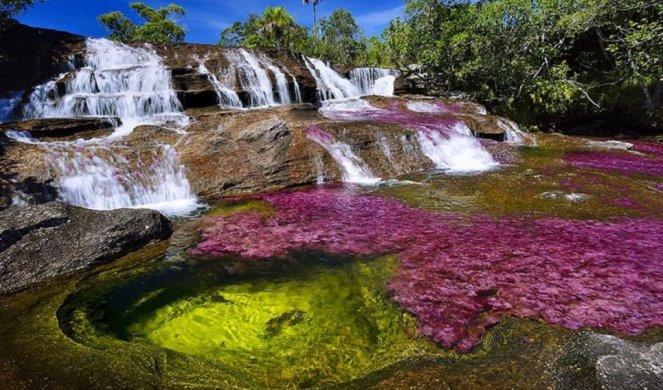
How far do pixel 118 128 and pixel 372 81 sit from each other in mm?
21961

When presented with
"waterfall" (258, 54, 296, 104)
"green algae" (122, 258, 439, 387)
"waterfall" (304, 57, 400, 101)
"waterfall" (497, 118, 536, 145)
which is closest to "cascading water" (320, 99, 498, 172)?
"waterfall" (497, 118, 536, 145)

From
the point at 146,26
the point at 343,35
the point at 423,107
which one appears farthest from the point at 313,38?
the point at 423,107

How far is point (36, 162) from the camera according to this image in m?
12.0

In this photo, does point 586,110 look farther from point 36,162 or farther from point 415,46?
point 36,162

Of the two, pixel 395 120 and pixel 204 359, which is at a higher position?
pixel 395 120

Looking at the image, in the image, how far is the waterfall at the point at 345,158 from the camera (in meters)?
15.3

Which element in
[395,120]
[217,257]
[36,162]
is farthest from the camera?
[395,120]

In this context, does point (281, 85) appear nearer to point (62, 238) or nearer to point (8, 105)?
point (8, 105)

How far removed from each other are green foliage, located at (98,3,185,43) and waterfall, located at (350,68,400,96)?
3758 cm

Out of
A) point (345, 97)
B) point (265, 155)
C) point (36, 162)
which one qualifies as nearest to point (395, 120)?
point (265, 155)

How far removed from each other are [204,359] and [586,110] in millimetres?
30969

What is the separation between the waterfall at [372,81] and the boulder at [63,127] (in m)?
21.1

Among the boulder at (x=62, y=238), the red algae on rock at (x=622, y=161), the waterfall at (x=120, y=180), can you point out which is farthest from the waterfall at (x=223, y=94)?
the red algae on rock at (x=622, y=161)

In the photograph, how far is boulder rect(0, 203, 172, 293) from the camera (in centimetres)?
710
